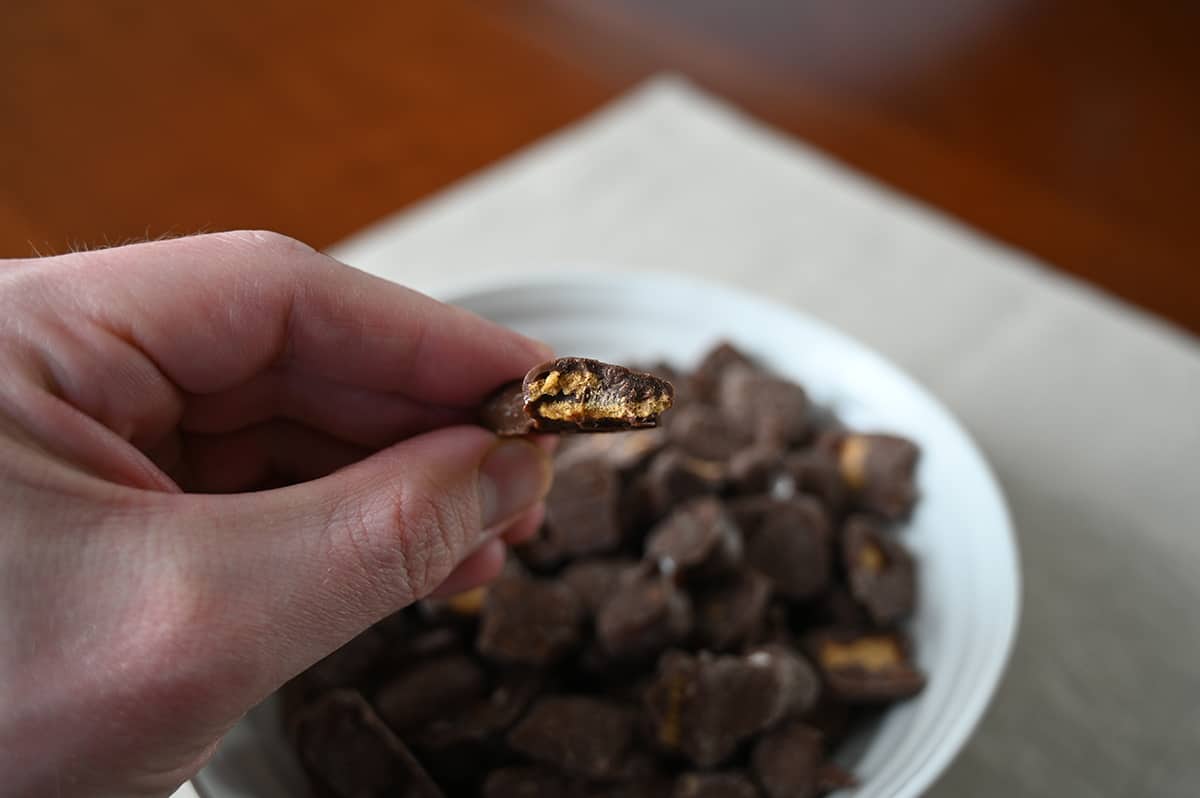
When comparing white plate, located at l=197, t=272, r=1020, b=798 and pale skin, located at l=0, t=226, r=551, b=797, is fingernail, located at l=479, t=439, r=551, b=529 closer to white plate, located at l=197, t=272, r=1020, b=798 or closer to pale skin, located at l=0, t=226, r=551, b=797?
pale skin, located at l=0, t=226, r=551, b=797

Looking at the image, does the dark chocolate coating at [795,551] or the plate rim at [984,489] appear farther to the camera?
the dark chocolate coating at [795,551]

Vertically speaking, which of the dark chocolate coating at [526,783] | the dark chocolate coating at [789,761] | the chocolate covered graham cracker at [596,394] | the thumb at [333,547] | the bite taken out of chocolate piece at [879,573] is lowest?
the dark chocolate coating at [526,783]

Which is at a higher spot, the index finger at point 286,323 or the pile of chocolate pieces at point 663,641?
the index finger at point 286,323

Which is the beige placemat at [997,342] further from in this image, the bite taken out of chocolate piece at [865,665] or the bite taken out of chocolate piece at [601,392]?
the bite taken out of chocolate piece at [601,392]

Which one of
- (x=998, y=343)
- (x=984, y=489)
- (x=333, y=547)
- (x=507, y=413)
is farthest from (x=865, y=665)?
(x=998, y=343)

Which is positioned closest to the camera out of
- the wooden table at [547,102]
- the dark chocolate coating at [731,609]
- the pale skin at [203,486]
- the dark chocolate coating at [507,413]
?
the pale skin at [203,486]

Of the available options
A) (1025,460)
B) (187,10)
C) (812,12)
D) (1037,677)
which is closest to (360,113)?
(187,10)

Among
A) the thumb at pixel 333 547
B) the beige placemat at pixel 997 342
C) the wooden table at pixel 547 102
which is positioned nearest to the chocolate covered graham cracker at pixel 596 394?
the thumb at pixel 333 547
